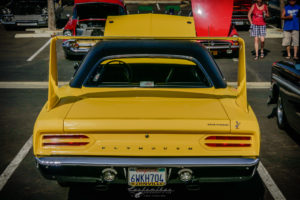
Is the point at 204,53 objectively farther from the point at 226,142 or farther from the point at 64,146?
the point at 64,146

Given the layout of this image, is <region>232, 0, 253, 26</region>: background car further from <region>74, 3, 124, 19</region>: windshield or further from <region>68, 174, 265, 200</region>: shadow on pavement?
<region>68, 174, 265, 200</region>: shadow on pavement

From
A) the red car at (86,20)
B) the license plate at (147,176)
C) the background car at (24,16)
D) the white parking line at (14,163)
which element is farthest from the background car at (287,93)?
the background car at (24,16)

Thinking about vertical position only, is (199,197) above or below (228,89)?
below

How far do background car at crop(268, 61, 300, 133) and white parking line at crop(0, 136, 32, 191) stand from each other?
12.1 feet

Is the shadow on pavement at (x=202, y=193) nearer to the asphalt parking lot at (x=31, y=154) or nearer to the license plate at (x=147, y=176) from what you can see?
the asphalt parking lot at (x=31, y=154)

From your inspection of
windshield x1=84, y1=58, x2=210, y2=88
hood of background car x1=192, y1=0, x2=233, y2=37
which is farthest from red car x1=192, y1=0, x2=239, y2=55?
windshield x1=84, y1=58, x2=210, y2=88

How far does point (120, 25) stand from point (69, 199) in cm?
366

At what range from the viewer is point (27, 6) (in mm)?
19641

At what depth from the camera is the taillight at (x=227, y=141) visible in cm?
361

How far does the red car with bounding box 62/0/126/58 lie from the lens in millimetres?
12367

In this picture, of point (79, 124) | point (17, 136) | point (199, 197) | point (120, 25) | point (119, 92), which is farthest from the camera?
point (120, 25)

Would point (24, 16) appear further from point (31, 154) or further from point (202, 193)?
point (202, 193)

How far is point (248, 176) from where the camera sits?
369 centimetres

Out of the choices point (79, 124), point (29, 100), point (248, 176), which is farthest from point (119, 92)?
point (29, 100)
